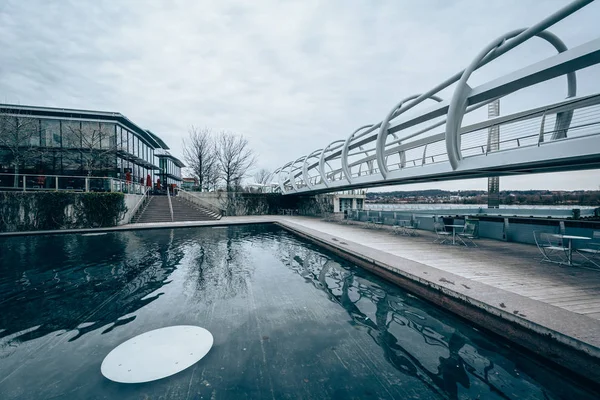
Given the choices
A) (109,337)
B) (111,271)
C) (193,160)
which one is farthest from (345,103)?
(109,337)

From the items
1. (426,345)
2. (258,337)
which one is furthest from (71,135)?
(426,345)

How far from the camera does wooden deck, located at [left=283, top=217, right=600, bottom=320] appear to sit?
13.5 feet

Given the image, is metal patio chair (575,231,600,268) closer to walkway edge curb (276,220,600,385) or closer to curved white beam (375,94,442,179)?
walkway edge curb (276,220,600,385)

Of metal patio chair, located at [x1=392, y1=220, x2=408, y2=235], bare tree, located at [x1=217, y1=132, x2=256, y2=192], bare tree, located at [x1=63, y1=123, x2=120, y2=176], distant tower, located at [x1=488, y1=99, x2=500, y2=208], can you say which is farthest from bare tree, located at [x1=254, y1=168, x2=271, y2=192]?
metal patio chair, located at [x1=392, y1=220, x2=408, y2=235]

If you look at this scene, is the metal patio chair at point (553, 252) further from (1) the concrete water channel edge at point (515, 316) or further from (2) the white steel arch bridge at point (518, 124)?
(1) the concrete water channel edge at point (515, 316)

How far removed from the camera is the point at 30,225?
14734 millimetres

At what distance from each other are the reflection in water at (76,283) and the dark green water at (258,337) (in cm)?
4

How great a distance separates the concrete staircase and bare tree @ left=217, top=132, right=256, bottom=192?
9.13 meters

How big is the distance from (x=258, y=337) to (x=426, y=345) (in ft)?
8.26

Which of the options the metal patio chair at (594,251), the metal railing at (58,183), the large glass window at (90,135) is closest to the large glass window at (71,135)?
the large glass window at (90,135)

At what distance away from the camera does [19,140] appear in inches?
796

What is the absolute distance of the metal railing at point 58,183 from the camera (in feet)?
51.3

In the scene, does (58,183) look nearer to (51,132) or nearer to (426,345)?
(51,132)

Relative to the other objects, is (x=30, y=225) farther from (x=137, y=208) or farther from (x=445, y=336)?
(x=445, y=336)
